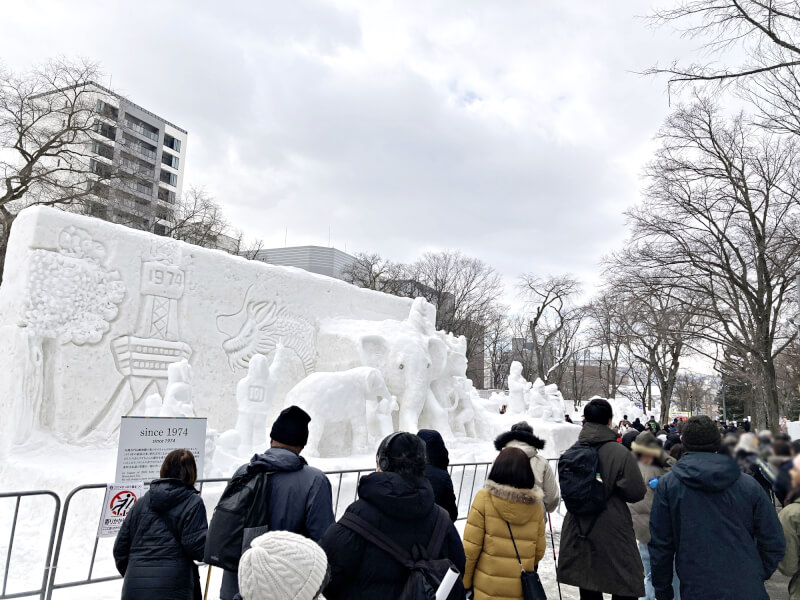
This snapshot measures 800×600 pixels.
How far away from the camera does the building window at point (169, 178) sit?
117 feet

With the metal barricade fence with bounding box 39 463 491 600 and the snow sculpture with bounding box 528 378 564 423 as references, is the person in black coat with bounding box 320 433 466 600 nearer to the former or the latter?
the metal barricade fence with bounding box 39 463 491 600

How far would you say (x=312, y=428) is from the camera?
798 cm

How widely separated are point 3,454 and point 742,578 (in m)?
7.45

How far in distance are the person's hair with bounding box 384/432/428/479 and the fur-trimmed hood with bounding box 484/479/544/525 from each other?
67cm

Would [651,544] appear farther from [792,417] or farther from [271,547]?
[271,547]

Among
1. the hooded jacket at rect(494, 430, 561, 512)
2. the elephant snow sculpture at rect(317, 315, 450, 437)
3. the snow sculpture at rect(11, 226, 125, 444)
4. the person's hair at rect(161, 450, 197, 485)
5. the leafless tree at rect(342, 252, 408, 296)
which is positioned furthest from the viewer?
the leafless tree at rect(342, 252, 408, 296)

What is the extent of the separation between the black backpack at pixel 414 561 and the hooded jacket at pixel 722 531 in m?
1.32

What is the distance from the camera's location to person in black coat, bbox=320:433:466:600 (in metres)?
2.12

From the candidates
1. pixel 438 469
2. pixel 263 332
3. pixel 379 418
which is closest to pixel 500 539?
pixel 438 469

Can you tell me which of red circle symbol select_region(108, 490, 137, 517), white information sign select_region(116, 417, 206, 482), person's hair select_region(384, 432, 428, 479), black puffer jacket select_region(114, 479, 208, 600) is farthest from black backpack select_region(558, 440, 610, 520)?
red circle symbol select_region(108, 490, 137, 517)

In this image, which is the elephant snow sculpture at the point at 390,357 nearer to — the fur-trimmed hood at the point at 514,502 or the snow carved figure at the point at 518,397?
the snow carved figure at the point at 518,397

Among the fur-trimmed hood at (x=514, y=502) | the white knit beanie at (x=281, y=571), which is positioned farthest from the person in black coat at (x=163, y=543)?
the fur-trimmed hood at (x=514, y=502)

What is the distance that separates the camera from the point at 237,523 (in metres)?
2.49

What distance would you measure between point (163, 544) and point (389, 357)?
769 centimetres
